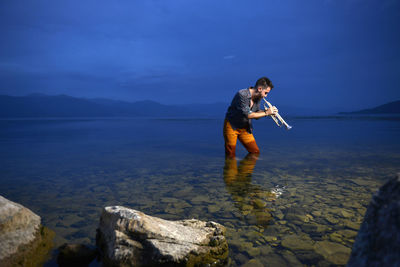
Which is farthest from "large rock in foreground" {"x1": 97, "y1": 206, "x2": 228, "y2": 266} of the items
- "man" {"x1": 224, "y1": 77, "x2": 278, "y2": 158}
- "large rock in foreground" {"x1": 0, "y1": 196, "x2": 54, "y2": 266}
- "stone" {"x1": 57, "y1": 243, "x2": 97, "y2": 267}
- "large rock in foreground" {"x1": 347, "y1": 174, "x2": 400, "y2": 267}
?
"man" {"x1": 224, "y1": 77, "x2": 278, "y2": 158}

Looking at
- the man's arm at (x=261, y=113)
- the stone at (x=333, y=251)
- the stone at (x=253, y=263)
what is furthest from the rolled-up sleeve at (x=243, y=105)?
the stone at (x=253, y=263)

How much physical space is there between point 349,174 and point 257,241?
4.89 meters

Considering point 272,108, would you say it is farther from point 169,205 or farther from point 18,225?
point 18,225

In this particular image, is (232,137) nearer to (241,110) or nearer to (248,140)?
(248,140)

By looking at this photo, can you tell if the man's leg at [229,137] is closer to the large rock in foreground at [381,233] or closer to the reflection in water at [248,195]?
the reflection in water at [248,195]

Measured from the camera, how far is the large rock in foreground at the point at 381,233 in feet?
4.94

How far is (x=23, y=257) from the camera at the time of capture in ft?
9.00

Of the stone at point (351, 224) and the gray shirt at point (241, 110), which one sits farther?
the gray shirt at point (241, 110)

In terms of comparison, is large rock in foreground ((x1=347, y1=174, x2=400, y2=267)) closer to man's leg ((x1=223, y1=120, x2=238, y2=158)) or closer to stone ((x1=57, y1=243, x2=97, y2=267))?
stone ((x1=57, y1=243, x2=97, y2=267))

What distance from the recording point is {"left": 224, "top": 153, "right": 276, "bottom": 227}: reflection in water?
158 inches

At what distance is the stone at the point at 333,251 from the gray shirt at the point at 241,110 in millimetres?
4980

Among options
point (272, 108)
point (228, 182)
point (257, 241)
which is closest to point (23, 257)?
point (257, 241)

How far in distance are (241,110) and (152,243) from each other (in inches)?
225

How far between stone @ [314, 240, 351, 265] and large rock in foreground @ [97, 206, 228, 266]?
1.13 m
